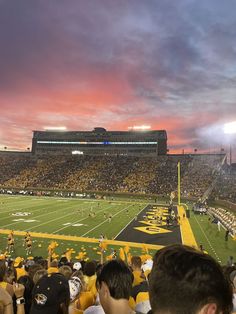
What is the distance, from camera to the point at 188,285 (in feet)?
4.45

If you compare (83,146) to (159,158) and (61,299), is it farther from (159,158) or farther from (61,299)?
(61,299)

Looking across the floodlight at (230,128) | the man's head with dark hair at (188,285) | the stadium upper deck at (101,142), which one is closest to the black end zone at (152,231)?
the floodlight at (230,128)

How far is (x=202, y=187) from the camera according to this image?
5766 centimetres

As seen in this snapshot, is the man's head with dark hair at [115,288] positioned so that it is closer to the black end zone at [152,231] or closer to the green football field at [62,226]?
the green football field at [62,226]

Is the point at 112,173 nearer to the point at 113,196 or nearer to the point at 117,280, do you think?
the point at 113,196

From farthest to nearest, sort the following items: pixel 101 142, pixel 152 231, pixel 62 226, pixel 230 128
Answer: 1. pixel 101 142
2. pixel 230 128
3. pixel 62 226
4. pixel 152 231

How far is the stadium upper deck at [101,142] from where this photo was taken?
81.3 meters

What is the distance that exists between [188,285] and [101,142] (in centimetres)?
8483

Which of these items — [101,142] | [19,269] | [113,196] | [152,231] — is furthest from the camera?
[101,142]

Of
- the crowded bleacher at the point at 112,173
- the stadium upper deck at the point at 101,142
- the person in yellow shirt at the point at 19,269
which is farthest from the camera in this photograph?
the stadium upper deck at the point at 101,142

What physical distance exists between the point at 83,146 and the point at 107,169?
54.0 ft

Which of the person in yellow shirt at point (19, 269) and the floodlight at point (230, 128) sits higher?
the floodlight at point (230, 128)

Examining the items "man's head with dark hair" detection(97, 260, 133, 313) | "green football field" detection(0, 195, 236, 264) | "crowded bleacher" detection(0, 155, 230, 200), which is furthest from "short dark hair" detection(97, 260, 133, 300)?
"crowded bleacher" detection(0, 155, 230, 200)

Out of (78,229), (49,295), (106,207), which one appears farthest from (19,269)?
(106,207)
